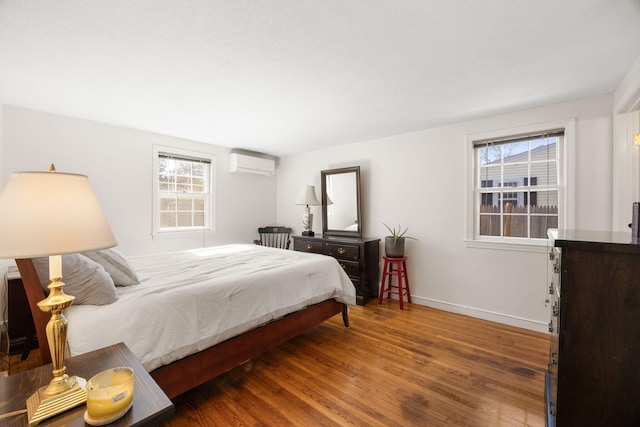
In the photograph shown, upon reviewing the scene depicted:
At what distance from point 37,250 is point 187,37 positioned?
1497mm

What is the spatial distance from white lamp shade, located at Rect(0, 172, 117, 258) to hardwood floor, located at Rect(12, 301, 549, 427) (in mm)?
1416

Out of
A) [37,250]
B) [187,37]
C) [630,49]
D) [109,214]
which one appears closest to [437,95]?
[630,49]

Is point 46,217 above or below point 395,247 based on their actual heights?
above

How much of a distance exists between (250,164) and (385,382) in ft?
12.4

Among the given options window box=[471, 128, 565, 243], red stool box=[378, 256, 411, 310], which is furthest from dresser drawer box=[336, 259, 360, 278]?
window box=[471, 128, 565, 243]

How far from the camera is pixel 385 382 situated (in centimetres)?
205

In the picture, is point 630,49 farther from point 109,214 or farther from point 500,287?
point 109,214

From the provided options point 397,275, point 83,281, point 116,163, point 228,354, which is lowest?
point 228,354

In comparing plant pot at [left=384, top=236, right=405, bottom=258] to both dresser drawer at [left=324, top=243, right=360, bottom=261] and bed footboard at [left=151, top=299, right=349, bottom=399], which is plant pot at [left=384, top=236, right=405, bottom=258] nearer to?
dresser drawer at [left=324, top=243, right=360, bottom=261]

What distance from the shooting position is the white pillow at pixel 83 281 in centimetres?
141

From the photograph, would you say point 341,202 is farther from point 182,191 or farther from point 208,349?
point 208,349

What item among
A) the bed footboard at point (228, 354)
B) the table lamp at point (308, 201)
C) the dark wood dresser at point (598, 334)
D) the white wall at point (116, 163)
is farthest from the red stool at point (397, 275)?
the white wall at point (116, 163)

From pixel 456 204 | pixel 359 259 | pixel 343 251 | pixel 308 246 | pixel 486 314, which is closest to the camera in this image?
pixel 486 314

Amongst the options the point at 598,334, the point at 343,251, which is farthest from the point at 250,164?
the point at 598,334
